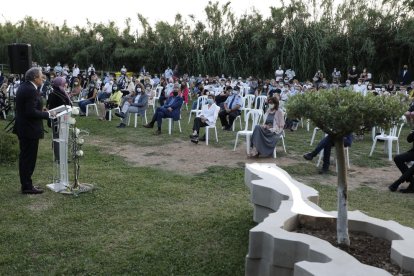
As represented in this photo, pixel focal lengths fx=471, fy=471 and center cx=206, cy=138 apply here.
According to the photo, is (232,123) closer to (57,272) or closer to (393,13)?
(57,272)

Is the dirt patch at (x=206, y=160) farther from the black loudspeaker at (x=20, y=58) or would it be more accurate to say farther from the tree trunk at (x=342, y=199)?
the tree trunk at (x=342, y=199)

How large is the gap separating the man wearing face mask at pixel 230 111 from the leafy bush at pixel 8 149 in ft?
17.7

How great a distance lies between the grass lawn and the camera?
12.2ft

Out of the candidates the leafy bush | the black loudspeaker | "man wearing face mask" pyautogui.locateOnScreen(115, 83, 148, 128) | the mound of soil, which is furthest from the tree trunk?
"man wearing face mask" pyautogui.locateOnScreen(115, 83, 148, 128)

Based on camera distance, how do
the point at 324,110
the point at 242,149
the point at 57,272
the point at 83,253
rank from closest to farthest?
the point at 324,110
the point at 57,272
the point at 83,253
the point at 242,149

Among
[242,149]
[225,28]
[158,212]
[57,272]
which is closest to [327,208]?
[158,212]

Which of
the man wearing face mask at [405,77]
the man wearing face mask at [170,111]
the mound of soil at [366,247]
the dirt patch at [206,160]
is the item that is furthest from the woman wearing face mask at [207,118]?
the man wearing face mask at [405,77]

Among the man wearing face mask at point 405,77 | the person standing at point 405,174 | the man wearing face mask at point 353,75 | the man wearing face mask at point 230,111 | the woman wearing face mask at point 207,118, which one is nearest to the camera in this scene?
the person standing at point 405,174

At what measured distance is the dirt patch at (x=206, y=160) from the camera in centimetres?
691

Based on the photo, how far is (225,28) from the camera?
87.8 feet

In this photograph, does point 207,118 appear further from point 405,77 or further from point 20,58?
point 405,77

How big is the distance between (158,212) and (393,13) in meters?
20.8

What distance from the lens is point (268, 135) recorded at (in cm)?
823

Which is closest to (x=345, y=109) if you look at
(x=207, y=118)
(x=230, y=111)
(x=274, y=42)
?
(x=207, y=118)
